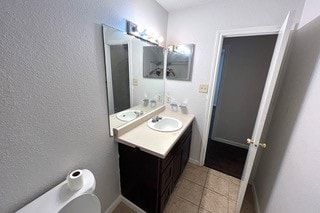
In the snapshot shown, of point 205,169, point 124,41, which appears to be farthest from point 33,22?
point 205,169

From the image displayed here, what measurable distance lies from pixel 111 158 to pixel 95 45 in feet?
3.39

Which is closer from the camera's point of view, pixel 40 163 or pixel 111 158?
Answer: pixel 40 163

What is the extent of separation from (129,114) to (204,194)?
1368mm

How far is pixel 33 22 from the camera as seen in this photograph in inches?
Result: 26.5

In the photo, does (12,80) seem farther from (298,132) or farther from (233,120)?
(233,120)

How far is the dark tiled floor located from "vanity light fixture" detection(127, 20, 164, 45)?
80.6 inches

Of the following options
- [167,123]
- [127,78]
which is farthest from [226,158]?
[127,78]

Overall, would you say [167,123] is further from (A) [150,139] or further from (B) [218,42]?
(B) [218,42]

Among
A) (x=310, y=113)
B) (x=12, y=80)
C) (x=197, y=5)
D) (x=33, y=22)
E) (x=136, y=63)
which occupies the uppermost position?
(x=197, y=5)

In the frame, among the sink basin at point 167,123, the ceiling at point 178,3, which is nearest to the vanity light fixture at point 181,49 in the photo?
the ceiling at point 178,3

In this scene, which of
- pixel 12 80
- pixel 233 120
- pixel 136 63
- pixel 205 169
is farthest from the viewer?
pixel 233 120

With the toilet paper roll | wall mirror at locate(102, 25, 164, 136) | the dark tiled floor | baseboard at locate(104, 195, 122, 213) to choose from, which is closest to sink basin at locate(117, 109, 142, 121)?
wall mirror at locate(102, 25, 164, 136)

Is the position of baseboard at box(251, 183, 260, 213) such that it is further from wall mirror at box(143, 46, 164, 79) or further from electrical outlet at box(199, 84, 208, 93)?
wall mirror at box(143, 46, 164, 79)

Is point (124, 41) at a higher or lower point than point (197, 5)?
lower
